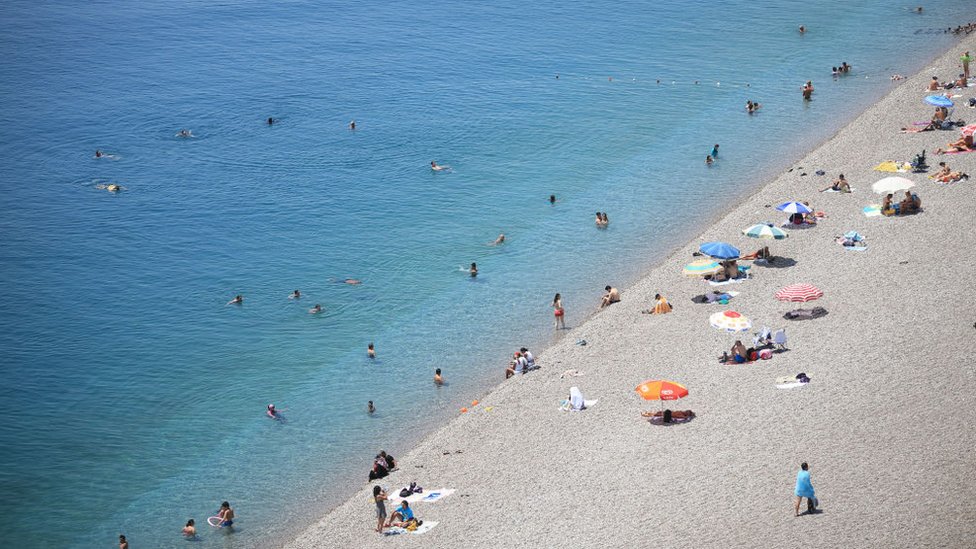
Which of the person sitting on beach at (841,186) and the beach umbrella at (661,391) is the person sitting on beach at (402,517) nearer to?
the beach umbrella at (661,391)

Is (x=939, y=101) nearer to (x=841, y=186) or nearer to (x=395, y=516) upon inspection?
(x=841, y=186)

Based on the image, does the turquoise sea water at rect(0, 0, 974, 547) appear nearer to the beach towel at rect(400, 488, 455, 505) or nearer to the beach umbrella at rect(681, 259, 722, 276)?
the beach towel at rect(400, 488, 455, 505)

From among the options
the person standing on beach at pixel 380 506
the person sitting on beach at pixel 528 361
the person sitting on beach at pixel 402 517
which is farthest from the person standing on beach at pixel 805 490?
the person sitting on beach at pixel 528 361

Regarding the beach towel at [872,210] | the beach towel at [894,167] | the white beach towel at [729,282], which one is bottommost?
the white beach towel at [729,282]

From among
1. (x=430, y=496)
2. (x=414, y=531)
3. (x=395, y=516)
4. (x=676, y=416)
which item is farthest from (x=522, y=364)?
(x=414, y=531)

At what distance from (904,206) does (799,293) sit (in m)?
9.66

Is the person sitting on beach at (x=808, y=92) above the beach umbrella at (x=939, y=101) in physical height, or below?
above

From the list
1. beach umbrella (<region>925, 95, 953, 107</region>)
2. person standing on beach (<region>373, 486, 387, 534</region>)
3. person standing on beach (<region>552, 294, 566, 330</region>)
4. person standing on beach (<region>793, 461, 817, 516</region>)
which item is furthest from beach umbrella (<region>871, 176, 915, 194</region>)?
person standing on beach (<region>373, 486, 387, 534</region>)

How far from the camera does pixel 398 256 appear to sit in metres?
47.3

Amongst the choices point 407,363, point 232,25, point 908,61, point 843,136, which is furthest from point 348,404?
point 232,25

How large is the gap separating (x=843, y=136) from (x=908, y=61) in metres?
21.7

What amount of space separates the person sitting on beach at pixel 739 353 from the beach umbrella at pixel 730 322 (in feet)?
6.61

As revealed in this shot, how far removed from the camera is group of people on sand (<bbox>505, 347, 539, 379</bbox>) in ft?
114

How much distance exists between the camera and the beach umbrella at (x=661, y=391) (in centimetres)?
2845
